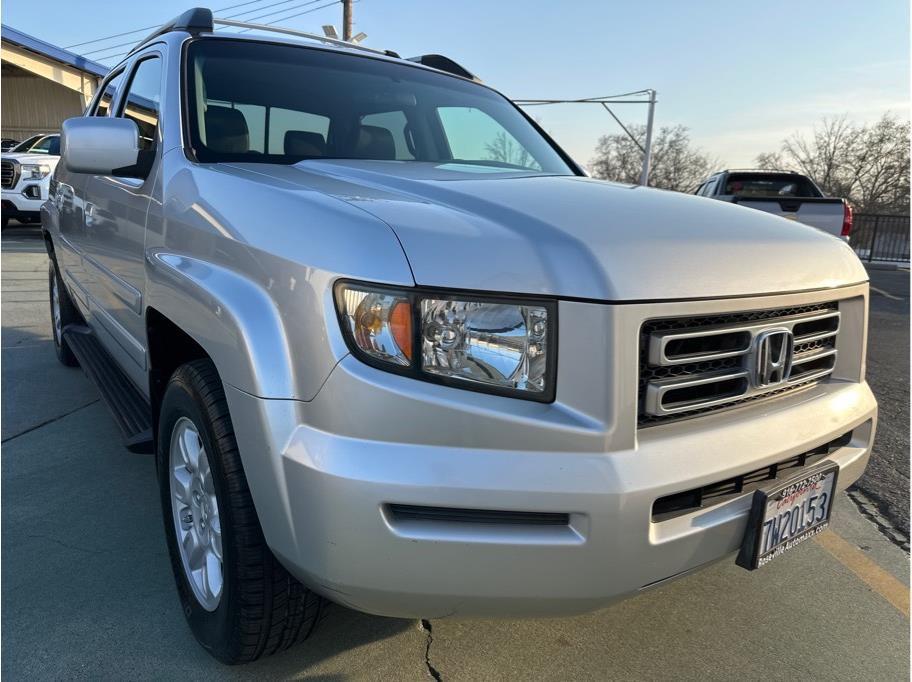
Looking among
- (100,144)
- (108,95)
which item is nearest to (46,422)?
(108,95)

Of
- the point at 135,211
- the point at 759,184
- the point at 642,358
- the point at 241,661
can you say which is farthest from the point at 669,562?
the point at 759,184

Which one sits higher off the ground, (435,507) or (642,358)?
(642,358)

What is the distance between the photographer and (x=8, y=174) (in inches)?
531

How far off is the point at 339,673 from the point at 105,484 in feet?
5.83

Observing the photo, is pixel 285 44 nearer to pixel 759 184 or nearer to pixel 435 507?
pixel 435 507

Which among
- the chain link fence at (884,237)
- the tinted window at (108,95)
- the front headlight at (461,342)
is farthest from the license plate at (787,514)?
the chain link fence at (884,237)

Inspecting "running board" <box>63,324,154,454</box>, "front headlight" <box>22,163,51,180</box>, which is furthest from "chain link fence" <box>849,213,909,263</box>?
"running board" <box>63,324,154,454</box>

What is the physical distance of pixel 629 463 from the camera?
4.91ft

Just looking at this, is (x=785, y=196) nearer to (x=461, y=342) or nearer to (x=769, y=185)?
(x=769, y=185)

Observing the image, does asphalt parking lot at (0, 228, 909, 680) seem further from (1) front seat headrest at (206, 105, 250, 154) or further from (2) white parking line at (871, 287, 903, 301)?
(2) white parking line at (871, 287, 903, 301)

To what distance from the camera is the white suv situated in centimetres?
1339

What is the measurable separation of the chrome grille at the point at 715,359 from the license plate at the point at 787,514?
0.78 feet

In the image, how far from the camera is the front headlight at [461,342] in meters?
1.49

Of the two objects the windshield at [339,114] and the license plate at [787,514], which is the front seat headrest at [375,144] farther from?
the license plate at [787,514]
